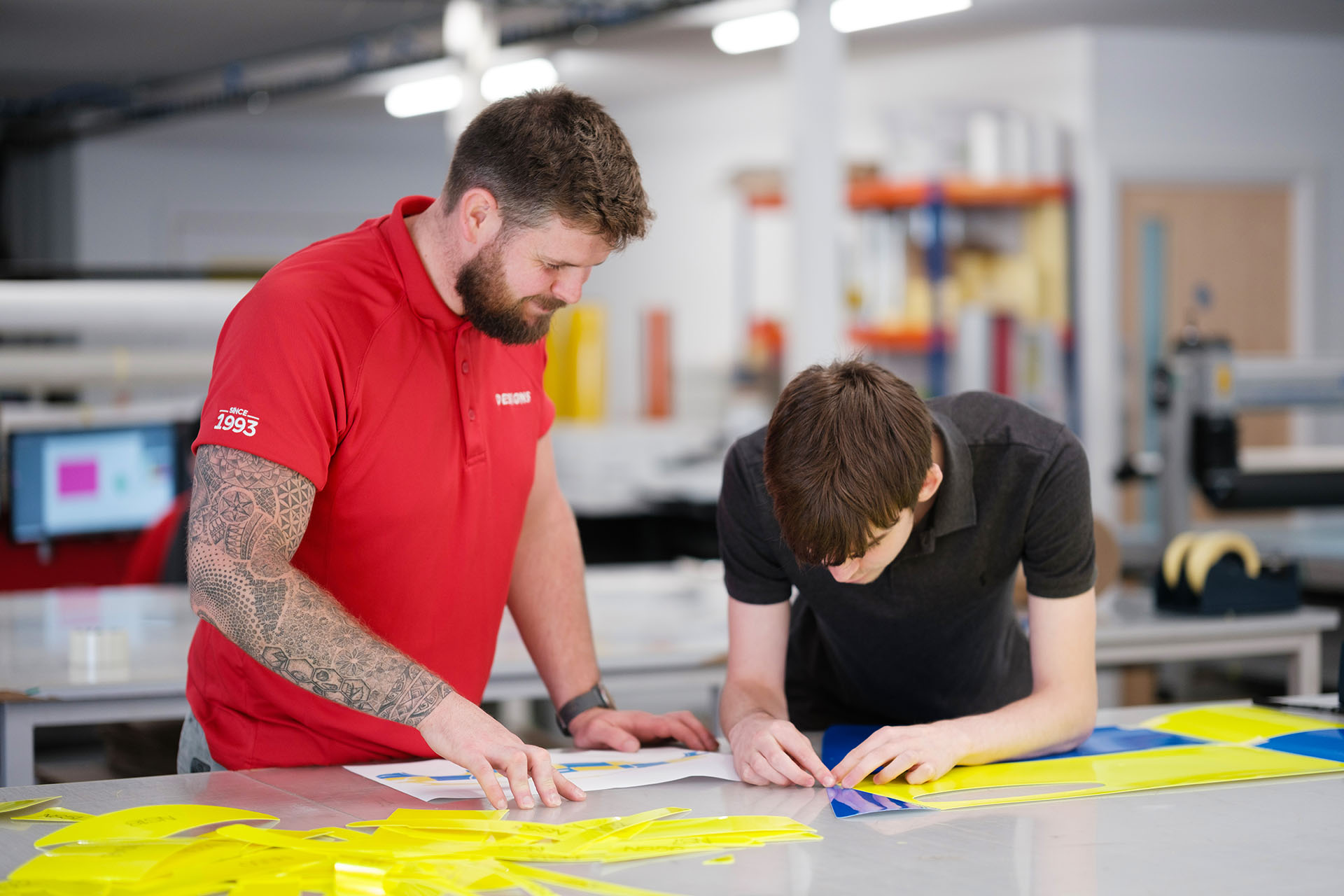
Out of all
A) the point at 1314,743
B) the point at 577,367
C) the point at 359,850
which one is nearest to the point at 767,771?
the point at 359,850

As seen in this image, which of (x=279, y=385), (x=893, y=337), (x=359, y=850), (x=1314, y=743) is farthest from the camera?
(x=893, y=337)

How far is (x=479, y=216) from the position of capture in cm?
151

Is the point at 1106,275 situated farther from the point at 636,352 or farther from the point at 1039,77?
the point at 636,352

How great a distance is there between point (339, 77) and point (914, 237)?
113 inches

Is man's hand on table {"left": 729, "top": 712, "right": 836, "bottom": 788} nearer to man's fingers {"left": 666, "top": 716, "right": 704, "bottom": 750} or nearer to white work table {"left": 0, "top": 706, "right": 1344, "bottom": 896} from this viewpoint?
white work table {"left": 0, "top": 706, "right": 1344, "bottom": 896}

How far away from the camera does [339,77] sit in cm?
664

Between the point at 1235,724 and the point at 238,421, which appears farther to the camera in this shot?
the point at 1235,724

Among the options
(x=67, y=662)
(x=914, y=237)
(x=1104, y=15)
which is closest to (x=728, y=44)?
(x=914, y=237)

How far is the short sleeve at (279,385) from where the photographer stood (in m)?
1.39

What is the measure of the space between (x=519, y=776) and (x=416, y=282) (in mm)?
580

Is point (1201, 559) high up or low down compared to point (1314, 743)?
up

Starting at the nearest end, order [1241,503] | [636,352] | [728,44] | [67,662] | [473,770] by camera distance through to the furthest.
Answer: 1. [473,770]
2. [67,662]
3. [1241,503]
4. [728,44]
5. [636,352]

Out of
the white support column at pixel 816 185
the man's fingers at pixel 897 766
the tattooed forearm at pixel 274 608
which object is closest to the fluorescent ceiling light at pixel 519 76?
the white support column at pixel 816 185

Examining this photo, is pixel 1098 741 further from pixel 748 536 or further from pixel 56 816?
pixel 56 816
